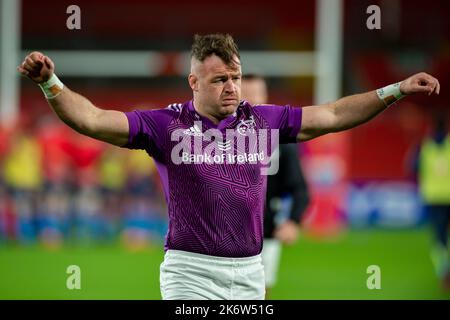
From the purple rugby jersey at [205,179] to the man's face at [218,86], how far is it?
83 millimetres

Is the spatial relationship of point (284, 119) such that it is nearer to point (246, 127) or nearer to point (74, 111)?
point (246, 127)

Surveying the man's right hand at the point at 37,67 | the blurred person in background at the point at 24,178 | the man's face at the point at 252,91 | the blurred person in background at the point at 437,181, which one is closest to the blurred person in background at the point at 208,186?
the man's right hand at the point at 37,67

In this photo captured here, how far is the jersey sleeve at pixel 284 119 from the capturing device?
17.9ft

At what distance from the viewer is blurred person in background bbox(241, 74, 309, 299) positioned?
26.7ft

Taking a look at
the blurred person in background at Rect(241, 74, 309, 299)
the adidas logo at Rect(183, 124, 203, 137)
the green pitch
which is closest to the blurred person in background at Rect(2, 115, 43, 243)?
the green pitch

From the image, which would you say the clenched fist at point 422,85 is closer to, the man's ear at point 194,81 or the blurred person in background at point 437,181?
the man's ear at point 194,81

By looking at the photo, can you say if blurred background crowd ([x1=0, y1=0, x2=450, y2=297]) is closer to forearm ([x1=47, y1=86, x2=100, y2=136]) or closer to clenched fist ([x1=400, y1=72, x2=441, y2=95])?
forearm ([x1=47, y1=86, x2=100, y2=136])

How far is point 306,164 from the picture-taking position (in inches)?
763

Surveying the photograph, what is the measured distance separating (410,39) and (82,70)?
9375mm

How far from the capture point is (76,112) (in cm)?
501

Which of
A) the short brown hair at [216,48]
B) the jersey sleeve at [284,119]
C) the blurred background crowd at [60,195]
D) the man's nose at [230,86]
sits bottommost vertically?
the blurred background crowd at [60,195]
